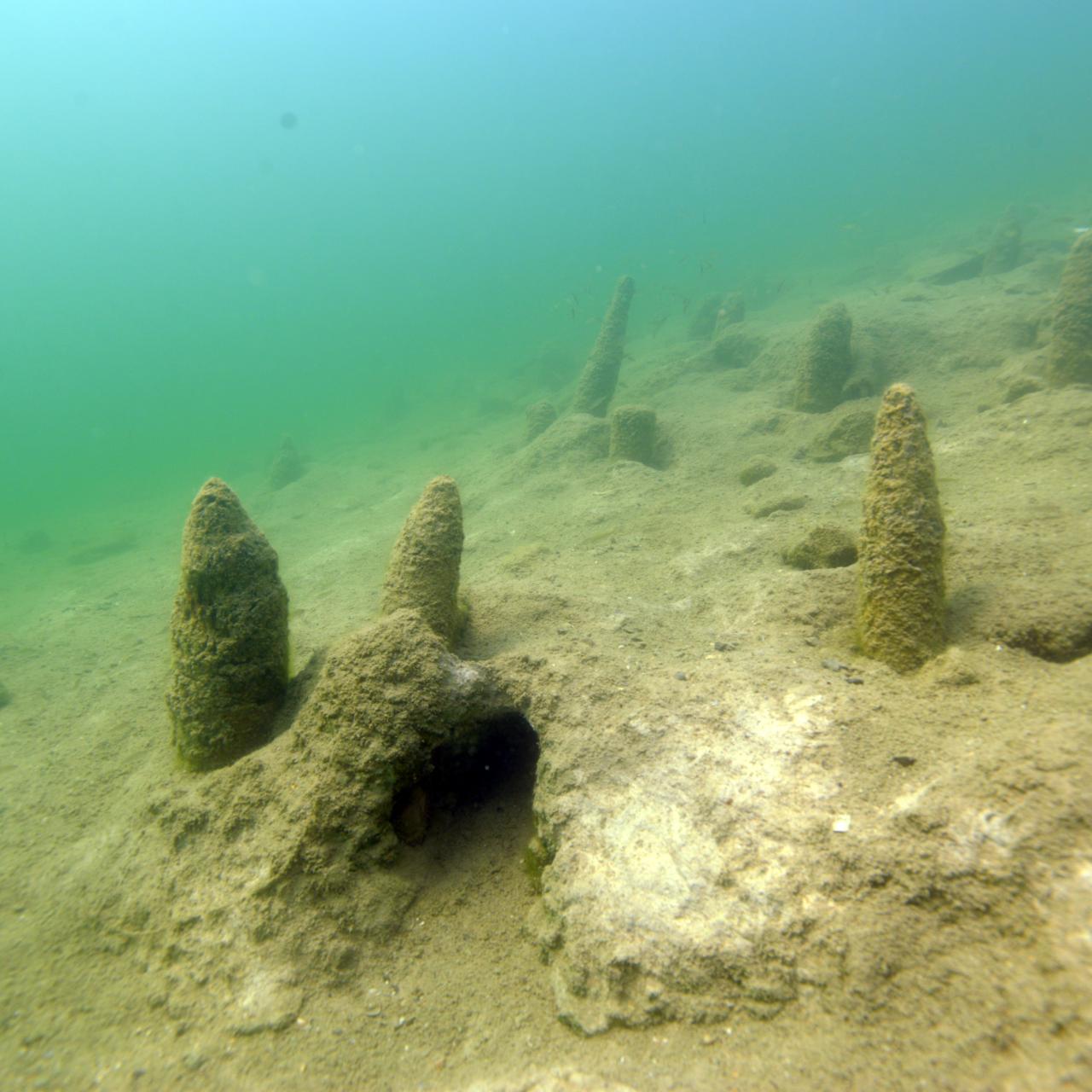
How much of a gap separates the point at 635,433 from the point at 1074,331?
6685 millimetres

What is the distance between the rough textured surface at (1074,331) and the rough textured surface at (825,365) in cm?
304

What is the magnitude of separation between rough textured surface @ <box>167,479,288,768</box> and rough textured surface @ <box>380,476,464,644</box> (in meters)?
0.94

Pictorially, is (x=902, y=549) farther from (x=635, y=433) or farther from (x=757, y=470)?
(x=635, y=433)

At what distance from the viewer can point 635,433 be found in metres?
10.9

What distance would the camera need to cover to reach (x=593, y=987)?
254cm

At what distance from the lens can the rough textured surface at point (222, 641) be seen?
4156mm

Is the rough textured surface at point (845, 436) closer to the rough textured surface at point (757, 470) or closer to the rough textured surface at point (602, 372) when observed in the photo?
the rough textured surface at point (757, 470)

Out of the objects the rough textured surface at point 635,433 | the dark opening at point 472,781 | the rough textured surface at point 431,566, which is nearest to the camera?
the dark opening at point 472,781

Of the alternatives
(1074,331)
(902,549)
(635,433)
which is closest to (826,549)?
(902,549)

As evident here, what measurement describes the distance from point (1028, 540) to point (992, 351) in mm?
8673

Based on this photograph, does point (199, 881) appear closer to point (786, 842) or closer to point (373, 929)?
point (373, 929)

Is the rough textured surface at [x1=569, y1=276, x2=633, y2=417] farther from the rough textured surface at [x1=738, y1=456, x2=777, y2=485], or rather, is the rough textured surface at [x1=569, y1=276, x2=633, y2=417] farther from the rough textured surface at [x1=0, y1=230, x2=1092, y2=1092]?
the rough textured surface at [x1=0, y1=230, x2=1092, y2=1092]

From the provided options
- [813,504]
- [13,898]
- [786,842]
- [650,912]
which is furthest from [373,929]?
[813,504]

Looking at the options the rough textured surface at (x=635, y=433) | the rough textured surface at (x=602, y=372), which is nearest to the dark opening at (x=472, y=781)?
the rough textured surface at (x=635, y=433)
